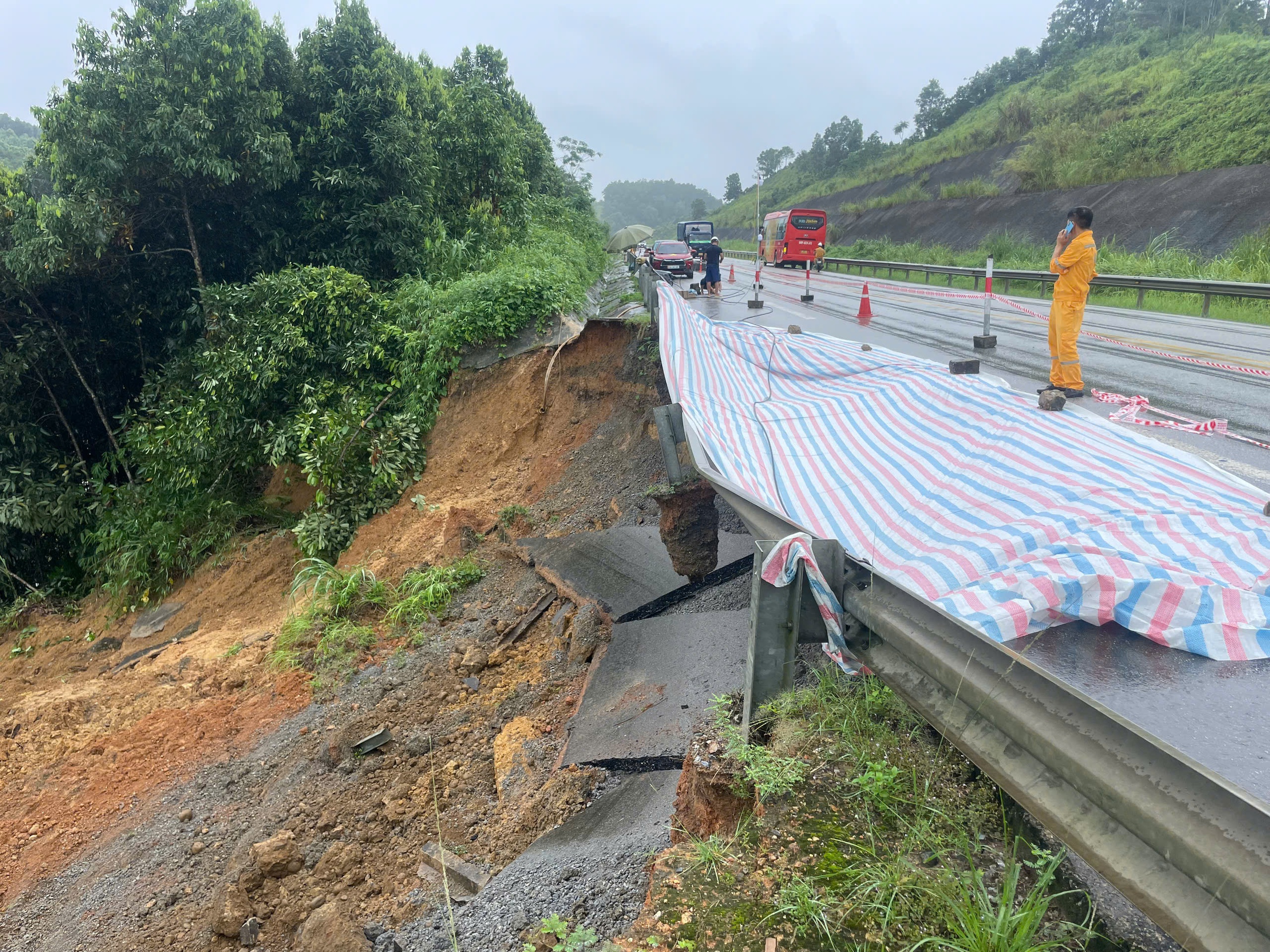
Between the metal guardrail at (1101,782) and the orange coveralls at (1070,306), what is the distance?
238 inches

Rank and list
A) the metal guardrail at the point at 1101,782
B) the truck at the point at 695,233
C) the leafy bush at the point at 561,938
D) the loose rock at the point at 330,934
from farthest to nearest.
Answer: the truck at the point at 695,233 < the loose rock at the point at 330,934 < the leafy bush at the point at 561,938 < the metal guardrail at the point at 1101,782

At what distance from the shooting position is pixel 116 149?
A: 426 inches

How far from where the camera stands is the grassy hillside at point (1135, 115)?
2431 cm

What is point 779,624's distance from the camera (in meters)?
2.68

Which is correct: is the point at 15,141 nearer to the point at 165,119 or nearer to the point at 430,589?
the point at 165,119

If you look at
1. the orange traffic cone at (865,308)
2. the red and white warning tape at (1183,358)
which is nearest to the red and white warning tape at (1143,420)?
the red and white warning tape at (1183,358)

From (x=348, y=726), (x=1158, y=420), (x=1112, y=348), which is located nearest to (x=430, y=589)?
(x=348, y=726)

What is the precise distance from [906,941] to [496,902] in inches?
69.5

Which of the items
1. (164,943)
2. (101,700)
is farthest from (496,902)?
(101,700)

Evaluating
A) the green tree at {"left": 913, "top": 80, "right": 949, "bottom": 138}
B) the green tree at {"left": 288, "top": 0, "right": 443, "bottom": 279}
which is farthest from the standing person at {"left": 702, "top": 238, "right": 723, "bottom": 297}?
the green tree at {"left": 913, "top": 80, "right": 949, "bottom": 138}

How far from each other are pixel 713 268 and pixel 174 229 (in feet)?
40.8

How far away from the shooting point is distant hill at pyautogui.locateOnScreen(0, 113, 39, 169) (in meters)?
34.0

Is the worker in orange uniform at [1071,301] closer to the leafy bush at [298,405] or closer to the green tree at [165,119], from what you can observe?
the leafy bush at [298,405]

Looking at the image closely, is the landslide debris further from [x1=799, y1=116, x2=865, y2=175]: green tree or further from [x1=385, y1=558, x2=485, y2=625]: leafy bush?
[x1=799, y1=116, x2=865, y2=175]: green tree
